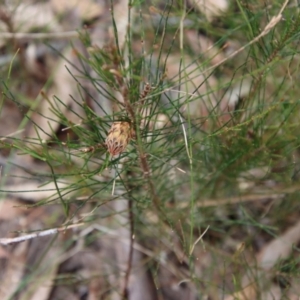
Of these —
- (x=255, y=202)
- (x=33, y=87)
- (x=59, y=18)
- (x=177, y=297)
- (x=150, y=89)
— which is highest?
(x=59, y=18)

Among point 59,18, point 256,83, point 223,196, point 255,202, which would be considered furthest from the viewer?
point 59,18

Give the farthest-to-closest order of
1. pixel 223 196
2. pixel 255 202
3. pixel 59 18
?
pixel 59 18 < pixel 255 202 < pixel 223 196

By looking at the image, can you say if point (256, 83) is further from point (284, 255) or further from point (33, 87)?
point (33, 87)

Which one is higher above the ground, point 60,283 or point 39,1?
point 39,1

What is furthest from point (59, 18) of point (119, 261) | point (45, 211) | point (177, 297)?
point (177, 297)

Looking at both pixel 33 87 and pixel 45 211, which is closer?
pixel 45 211

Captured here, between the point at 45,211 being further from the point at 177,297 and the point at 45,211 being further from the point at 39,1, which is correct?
the point at 39,1
